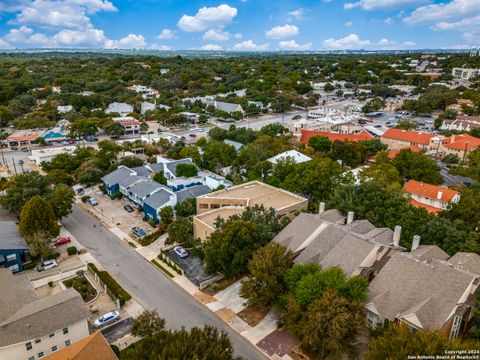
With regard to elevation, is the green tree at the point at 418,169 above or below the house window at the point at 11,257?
above

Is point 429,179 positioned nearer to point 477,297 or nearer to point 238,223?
point 477,297

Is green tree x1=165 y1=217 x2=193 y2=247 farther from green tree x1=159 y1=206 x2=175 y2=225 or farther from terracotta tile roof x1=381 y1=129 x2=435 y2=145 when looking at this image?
terracotta tile roof x1=381 y1=129 x2=435 y2=145

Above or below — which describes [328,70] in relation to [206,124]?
above

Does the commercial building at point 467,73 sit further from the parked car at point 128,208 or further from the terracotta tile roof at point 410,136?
the parked car at point 128,208

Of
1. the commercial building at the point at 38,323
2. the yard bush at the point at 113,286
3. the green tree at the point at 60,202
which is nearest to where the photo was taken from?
the commercial building at the point at 38,323

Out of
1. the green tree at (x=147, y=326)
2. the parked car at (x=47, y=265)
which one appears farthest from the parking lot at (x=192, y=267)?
the parked car at (x=47, y=265)

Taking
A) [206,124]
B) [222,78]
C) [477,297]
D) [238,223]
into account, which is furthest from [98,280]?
[222,78]

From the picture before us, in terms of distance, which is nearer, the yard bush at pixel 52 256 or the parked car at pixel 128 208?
the yard bush at pixel 52 256
